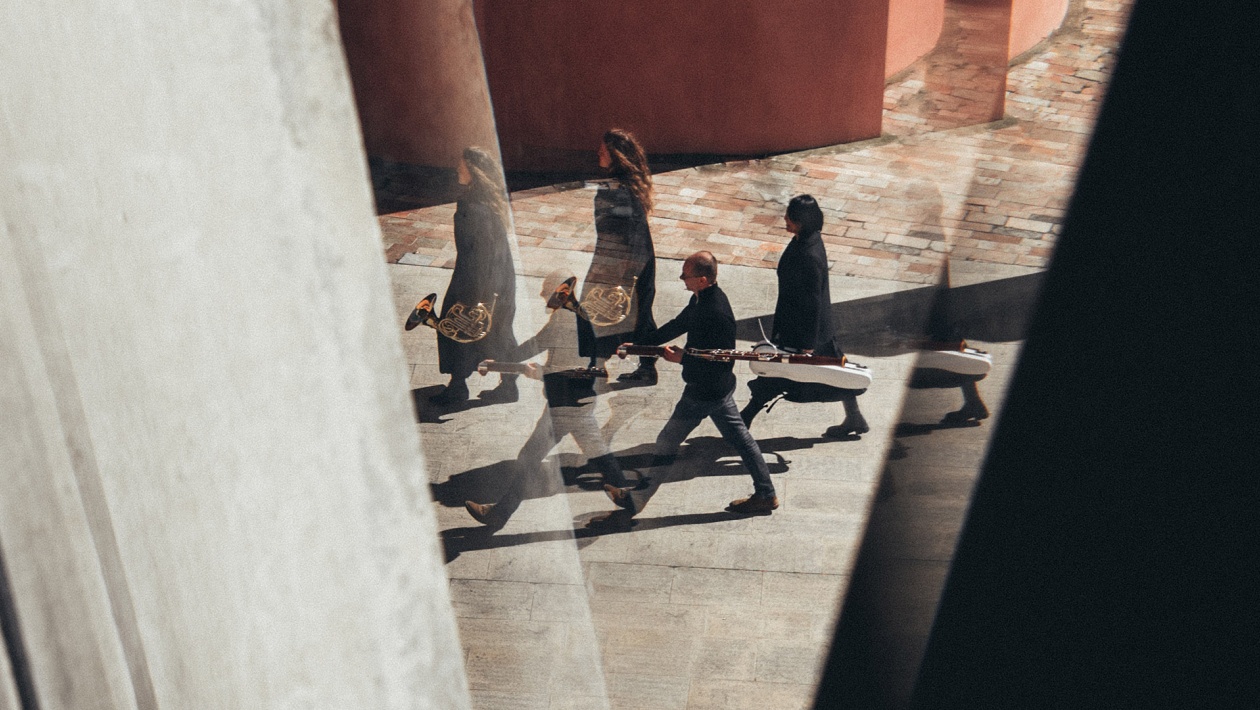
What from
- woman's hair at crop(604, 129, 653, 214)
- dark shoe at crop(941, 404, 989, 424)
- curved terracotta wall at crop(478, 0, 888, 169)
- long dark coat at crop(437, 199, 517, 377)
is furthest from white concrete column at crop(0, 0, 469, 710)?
curved terracotta wall at crop(478, 0, 888, 169)

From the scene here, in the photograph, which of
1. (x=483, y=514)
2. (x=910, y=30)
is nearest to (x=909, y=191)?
(x=910, y=30)

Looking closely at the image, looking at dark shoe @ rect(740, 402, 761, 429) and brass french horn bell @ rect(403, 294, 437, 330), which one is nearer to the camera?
dark shoe @ rect(740, 402, 761, 429)

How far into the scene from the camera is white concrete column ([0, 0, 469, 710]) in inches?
23.0

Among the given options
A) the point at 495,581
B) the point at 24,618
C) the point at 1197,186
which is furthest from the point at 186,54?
the point at 495,581

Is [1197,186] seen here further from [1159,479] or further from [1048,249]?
[1048,249]

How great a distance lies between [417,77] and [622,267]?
2448 millimetres

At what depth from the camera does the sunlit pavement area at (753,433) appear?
3.85 meters

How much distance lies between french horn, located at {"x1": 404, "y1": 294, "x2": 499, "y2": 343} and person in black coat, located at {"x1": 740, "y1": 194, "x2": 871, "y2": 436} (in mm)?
1390

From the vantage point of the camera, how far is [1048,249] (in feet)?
20.5

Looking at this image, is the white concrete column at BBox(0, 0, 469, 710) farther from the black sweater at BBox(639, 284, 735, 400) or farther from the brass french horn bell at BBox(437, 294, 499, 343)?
the brass french horn bell at BBox(437, 294, 499, 343)

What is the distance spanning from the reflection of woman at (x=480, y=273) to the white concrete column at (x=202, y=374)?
13.9 feet

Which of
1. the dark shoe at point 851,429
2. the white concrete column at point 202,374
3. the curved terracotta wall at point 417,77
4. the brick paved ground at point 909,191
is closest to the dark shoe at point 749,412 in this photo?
the dark shoe at point 851,429

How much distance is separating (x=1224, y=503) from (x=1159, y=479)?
1.12ft

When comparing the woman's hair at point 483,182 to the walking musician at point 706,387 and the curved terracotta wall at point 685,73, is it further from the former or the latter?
the curved terracotta wall at point 685,73
